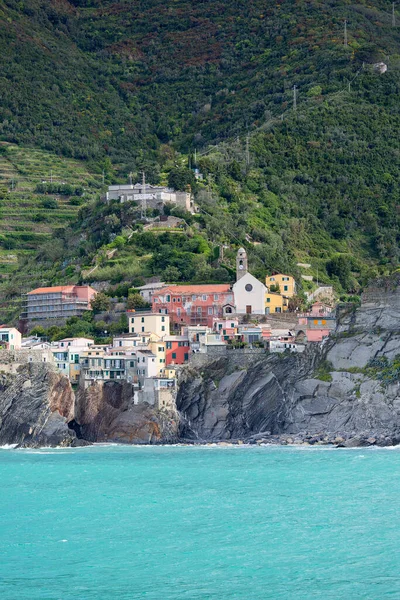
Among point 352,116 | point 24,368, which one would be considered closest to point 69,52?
point 352,116

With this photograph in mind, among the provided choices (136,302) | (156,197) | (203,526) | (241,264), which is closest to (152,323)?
(136,302)

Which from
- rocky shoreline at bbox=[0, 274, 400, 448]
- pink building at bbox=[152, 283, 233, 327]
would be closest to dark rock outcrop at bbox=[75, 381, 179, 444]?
rocky shoreline at bbox=[0, 274, 400, 448]

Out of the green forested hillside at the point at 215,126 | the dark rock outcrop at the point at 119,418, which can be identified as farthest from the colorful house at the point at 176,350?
the green forested hillside at the point at 215,126

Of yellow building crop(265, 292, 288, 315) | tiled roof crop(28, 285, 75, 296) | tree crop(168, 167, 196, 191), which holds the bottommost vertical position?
yellow building crop(265, 292, 288, 315)

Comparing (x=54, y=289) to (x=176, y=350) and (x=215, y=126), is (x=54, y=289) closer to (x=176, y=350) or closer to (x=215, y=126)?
(x=176, y=350)

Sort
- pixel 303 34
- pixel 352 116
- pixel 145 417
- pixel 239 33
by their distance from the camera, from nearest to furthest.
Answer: pixel 145 417 → pixel 352 116 → pixel 303 34 → pixel 239 33

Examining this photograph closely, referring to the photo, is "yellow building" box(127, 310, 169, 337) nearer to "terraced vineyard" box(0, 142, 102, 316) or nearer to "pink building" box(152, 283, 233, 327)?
"pink building" box(152, 283, 233, 327)

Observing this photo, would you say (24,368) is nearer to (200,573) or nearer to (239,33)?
(200,573)
